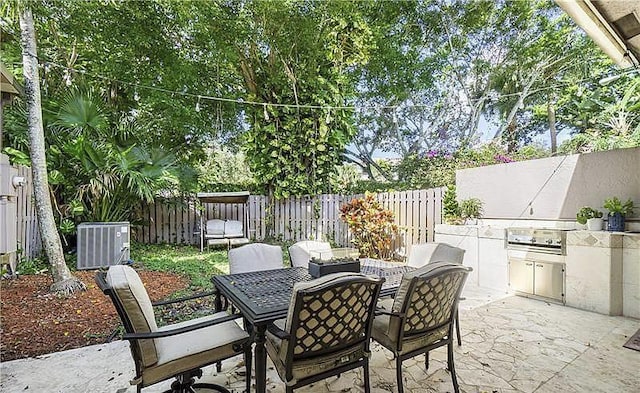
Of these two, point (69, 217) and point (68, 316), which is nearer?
point (68, 316)

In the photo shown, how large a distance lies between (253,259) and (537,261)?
12.0 ft

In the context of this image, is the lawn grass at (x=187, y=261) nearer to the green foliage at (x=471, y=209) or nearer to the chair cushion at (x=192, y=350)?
the chair cushion at (x=192, y=350)

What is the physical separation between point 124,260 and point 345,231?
4.83 m

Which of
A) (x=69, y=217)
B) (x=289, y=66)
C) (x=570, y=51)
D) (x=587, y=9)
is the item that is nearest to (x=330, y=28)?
(x=289, y=66)

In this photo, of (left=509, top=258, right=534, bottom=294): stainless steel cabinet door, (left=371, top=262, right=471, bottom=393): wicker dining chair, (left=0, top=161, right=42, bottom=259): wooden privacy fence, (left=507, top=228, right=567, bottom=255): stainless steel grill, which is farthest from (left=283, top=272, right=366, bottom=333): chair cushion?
(left=0, top=161, right=42, bottom=259): wooden privacy fence

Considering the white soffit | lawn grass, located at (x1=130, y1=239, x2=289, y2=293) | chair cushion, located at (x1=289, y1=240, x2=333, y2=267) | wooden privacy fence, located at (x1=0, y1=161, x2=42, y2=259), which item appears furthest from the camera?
lawn grass, located at (x1=130, y1=239, x2=289, y2=293)

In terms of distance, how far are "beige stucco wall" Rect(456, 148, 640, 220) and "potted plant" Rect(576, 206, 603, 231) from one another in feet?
0.75

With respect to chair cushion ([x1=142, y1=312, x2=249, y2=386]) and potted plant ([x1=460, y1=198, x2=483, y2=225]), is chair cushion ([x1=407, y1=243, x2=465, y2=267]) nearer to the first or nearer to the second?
chair cushion ([x1=142, y1=312, x2=249, y2=386])

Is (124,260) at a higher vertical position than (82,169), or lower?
lower

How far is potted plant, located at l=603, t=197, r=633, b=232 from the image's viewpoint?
3.65 m

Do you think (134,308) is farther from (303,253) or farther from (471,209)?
(471,209)

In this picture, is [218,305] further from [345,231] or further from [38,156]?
[345,231]

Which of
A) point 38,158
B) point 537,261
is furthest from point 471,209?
point 38,158

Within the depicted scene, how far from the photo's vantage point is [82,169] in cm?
553
